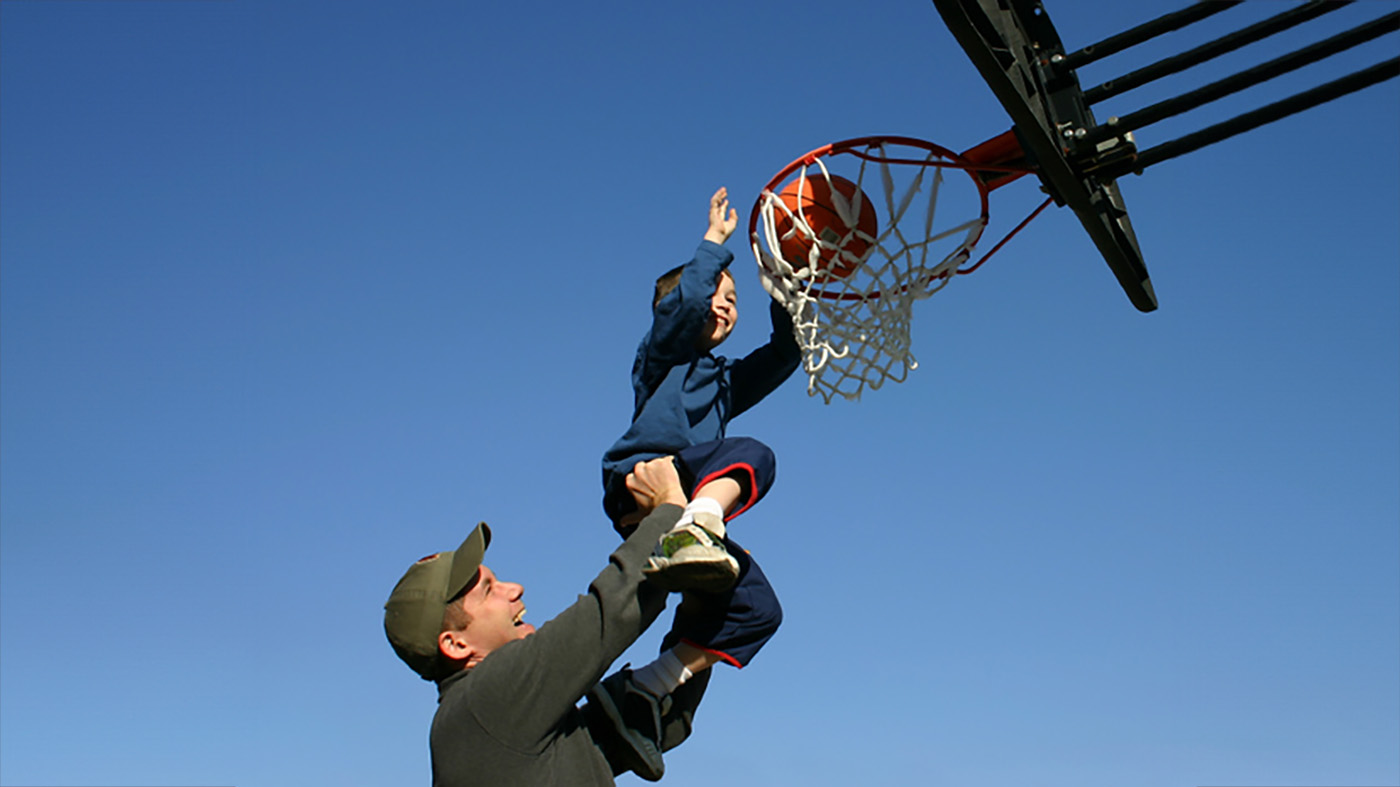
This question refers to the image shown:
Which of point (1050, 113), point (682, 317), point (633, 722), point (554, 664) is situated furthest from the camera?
point (1050, 113)

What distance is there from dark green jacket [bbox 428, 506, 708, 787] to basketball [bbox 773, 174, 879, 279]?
224 centimetres

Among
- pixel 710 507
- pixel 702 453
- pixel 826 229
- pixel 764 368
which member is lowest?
pixel 710 507

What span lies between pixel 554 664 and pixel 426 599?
23.1 inches

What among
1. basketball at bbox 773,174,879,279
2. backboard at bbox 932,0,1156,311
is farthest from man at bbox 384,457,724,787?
backboard at bbox 932,0,1156,311

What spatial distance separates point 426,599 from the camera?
4008 mm

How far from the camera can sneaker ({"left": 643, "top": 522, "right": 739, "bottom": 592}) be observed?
12.2ft

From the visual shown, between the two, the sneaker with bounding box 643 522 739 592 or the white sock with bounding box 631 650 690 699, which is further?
the white sock with bounding box 631 650 690 699

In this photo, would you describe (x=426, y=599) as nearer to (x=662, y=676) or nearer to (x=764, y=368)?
(x=662, y=676)

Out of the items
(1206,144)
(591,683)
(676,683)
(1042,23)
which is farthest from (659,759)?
(1042,23)

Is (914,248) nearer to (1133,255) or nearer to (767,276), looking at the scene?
(767,276)

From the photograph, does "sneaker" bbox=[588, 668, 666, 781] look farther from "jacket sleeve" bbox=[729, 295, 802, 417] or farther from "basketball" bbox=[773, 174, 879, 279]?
"basketball" bbox=[773, 174, 879, 279]

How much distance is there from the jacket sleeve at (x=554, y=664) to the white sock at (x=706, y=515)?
269mm

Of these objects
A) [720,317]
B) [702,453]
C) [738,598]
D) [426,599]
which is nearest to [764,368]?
[720,317]

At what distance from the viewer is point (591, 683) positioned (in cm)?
369
